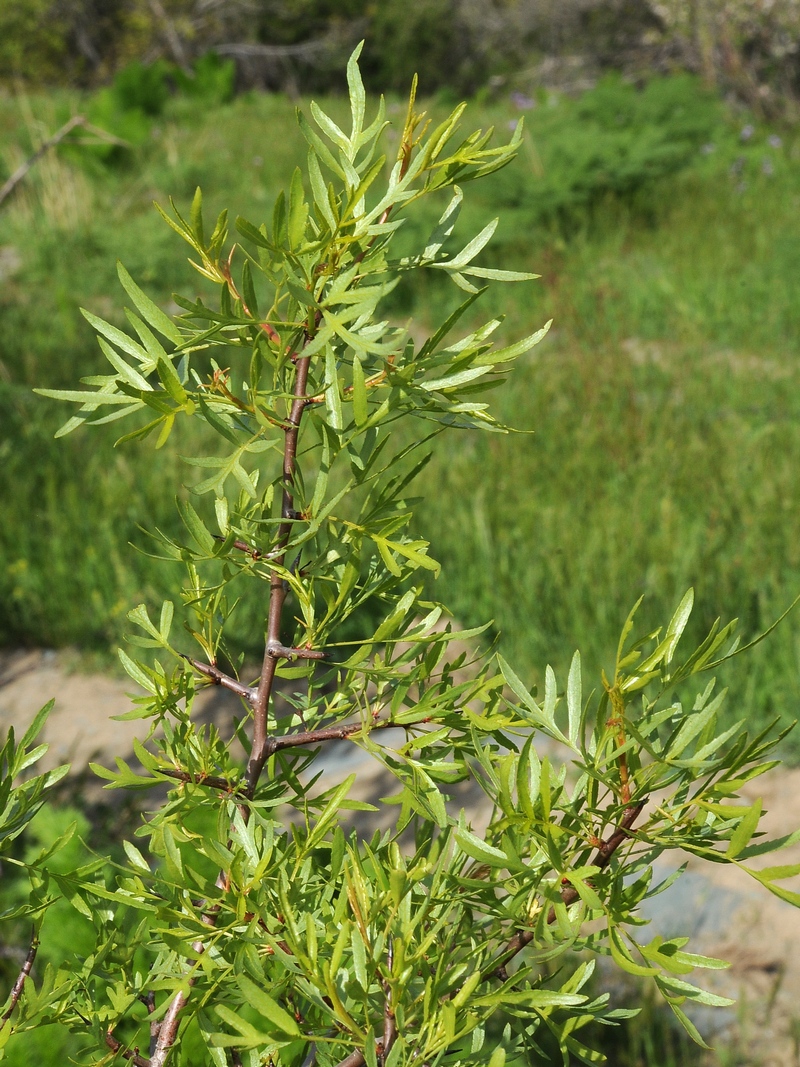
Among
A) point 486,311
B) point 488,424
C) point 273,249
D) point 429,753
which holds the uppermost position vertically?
point 273,249

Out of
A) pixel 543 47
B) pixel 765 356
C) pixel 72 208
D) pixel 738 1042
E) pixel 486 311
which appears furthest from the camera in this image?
pixel 543 47

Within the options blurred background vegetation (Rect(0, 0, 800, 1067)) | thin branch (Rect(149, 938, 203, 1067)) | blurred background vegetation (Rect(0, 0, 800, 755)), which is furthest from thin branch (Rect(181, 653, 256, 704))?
blurred background vegetation (Rect(0, 0, 800, 755))

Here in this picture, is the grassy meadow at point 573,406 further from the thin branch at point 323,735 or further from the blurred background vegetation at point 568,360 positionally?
the thin branch at point 323,735

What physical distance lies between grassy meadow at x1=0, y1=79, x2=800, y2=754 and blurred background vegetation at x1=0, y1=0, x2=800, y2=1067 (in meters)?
0.01

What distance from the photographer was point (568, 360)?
4328 millimetres

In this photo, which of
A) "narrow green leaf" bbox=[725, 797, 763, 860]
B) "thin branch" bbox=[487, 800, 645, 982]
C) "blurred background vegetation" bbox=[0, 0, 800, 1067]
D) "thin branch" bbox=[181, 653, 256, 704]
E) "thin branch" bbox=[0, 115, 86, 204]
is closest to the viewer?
"narrow green leaf" bbox=[725, 797, 763, 860]

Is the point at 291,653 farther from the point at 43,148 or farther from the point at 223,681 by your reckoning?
the point at 43,148

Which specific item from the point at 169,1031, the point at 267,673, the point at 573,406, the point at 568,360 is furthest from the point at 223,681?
the point at 568,360

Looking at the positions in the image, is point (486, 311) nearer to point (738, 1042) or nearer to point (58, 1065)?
point (738, 1042)

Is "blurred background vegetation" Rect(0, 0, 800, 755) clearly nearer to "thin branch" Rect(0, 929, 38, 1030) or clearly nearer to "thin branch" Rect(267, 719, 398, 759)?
"thin branch" Rect(267, 719, 398, 759)

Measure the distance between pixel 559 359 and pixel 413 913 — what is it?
13.4ft

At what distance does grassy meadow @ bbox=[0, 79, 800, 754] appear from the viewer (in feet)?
8.91

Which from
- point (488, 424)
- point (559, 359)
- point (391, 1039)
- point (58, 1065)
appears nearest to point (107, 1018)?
point (391, 1039)

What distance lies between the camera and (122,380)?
548mm
